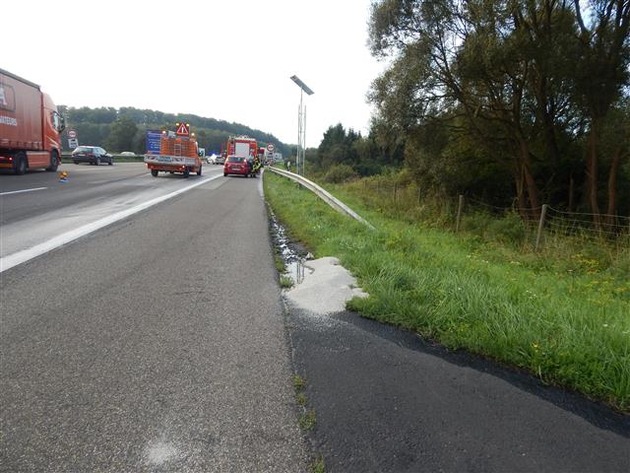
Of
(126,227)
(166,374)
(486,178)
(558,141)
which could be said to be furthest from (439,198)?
(166,374)

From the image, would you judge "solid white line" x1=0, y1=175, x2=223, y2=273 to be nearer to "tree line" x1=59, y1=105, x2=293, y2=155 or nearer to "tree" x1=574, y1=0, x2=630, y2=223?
"tree" x1=574, y1=0, x2=630, y2=223

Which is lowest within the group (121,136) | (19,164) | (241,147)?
(19,164)

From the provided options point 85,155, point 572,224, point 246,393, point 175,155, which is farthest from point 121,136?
point 246,393

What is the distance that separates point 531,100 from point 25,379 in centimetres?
1876

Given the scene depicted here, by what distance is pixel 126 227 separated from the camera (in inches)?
337

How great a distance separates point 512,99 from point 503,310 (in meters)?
15.0

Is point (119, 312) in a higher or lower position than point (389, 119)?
lower

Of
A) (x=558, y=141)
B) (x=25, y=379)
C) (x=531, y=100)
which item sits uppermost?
(x=531, y=100)

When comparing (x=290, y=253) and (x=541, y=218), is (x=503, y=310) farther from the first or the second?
(x=541, y=218)

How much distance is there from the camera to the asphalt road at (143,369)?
2.23 metres

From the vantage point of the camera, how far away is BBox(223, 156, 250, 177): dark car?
105 ft

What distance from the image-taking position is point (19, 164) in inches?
794

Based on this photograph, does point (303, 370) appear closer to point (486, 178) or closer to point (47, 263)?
point (47, 263)

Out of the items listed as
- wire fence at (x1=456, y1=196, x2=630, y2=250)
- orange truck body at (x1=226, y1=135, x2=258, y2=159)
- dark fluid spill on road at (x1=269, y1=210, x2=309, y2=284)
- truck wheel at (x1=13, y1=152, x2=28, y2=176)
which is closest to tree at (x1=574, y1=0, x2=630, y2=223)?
wire fence at (x1=456, y1=196, x2=630, y2=250)
